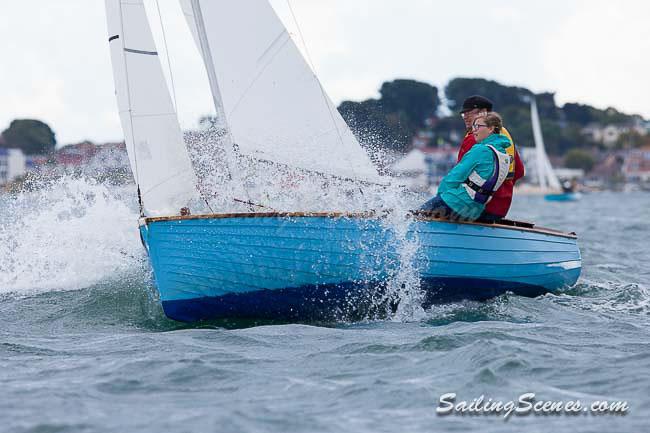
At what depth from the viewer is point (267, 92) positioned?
776 centimetres

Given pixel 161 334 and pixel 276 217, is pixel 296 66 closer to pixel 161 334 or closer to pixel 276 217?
pixel 276 217

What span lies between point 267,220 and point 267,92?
49.4 inches

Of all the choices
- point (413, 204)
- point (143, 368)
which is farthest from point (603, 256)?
point (143, 368)

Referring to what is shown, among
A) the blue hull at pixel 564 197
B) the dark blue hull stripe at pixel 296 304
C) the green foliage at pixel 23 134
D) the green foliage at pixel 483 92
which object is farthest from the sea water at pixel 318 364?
the green foliage at pixel 483 92

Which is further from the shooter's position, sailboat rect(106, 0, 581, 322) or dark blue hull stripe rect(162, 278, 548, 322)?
dark blue hull stripe rect(162, 278, 548, 322)

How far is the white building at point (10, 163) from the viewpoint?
57.0m

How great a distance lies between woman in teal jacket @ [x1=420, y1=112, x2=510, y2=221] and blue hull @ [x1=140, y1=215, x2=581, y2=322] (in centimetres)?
16

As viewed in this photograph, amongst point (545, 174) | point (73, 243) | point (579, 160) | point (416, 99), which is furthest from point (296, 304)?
point (579, 160)

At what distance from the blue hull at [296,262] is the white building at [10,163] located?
51668mm

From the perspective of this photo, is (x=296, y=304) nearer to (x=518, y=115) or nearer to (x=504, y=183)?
(x=504, y=183)

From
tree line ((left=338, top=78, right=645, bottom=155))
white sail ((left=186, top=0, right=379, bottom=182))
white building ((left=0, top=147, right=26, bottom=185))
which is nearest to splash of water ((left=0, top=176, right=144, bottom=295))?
white sail ((left=186, top=0, right=379, bottom=182))

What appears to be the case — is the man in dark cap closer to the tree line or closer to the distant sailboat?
the distant sailboat

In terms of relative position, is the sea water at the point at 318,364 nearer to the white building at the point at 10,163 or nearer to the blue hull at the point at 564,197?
the white building at the point at 10,163

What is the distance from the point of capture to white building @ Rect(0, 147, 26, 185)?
57.0m
